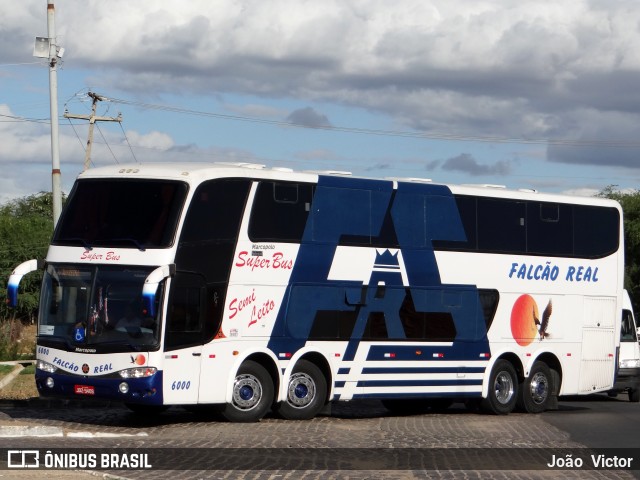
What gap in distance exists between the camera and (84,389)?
1897 cm

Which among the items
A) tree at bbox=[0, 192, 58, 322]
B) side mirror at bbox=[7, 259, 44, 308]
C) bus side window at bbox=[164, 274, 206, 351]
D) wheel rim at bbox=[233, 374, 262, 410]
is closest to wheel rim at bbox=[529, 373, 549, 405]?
wheel rim at bbox=[233, 374, 262, 410]

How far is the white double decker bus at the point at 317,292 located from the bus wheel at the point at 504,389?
3cm

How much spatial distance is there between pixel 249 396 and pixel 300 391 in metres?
1.19

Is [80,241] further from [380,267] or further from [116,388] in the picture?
[380,267]

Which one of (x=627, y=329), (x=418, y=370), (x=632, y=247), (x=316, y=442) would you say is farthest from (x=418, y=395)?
(x=632, y=247)

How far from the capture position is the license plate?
744 inches

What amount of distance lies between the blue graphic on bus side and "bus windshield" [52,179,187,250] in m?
2.83

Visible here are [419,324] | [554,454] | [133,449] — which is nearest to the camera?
[133,449]

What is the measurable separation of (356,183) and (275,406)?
4.18 meters

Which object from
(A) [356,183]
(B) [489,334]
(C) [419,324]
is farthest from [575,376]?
(A) [356,183]

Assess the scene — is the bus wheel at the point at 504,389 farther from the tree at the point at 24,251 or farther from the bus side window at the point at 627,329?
the tree at the point at 24,251

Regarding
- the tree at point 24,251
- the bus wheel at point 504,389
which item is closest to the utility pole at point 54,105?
the bus wheel at point 504,389

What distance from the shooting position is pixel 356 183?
2234 cm

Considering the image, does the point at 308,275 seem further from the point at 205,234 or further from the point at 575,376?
the point at 575,376
